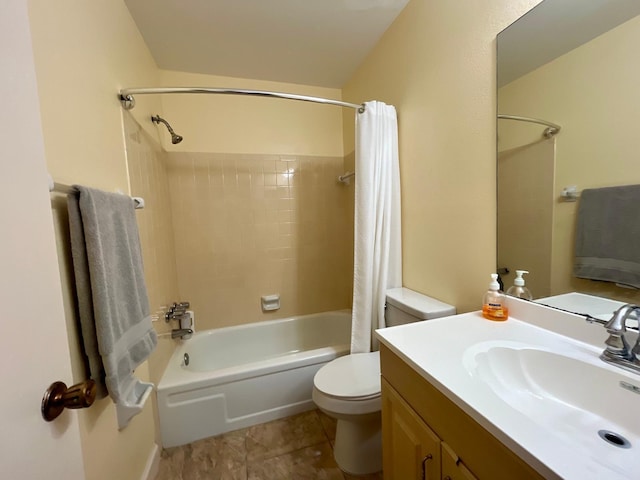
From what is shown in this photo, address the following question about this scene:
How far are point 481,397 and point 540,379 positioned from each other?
311mm

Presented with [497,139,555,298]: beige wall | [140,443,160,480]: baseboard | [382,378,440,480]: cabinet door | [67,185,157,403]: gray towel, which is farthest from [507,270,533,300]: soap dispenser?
[140,443,160,480]: baseboard

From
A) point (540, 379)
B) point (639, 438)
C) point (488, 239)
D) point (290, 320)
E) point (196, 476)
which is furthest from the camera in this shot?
point (290, 320)

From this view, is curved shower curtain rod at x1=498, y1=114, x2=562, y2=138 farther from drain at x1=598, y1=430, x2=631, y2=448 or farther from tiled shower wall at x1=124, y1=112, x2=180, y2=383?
tiled shower wall at x1=124, y1=112, x2=180, y2=383

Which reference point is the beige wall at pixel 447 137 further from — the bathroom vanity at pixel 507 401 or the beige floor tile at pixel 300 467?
the beige floor tile at pixel 300 467

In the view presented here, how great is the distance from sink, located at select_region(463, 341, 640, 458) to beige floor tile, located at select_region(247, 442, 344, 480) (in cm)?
104

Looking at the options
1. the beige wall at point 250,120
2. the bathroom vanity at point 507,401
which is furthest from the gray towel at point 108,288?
the beige wall at point 250,120

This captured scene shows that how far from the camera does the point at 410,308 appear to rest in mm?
1350

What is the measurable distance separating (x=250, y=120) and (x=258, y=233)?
950mm

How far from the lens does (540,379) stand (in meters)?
0.75

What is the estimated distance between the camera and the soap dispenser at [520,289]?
0.99m

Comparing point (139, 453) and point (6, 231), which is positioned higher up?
point (6, 231)

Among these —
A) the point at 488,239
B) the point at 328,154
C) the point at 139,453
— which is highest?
the point at 328,154

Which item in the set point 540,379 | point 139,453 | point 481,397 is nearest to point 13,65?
point 481,397

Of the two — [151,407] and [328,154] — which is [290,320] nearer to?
[151,407]
